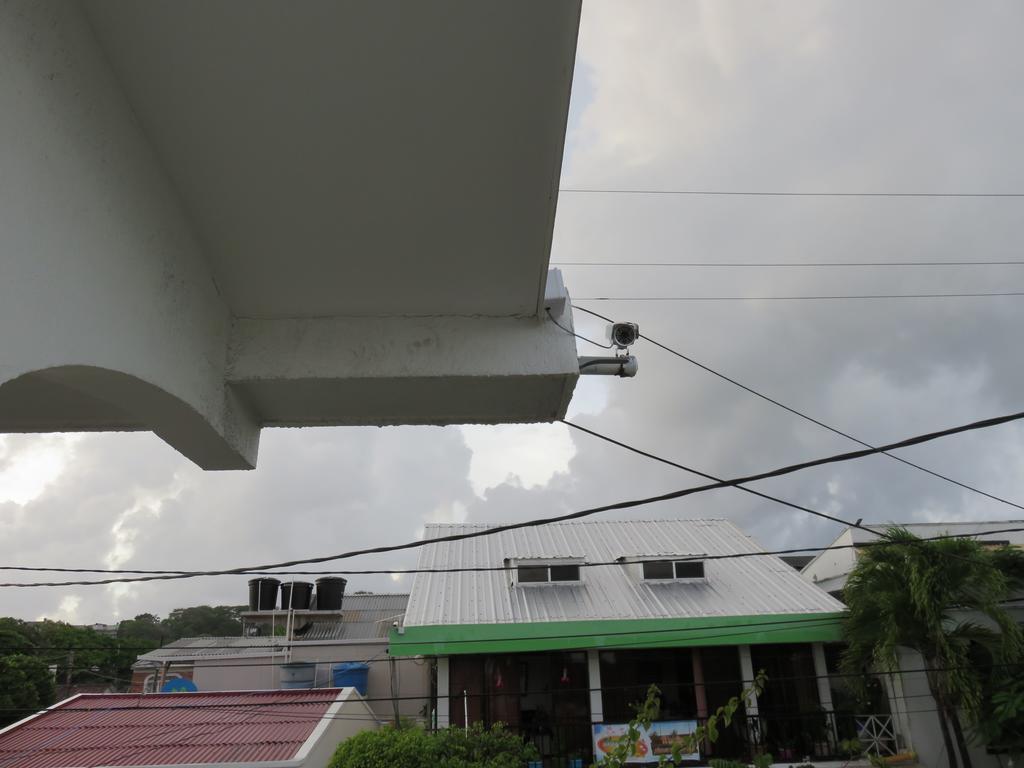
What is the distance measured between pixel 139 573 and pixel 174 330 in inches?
134

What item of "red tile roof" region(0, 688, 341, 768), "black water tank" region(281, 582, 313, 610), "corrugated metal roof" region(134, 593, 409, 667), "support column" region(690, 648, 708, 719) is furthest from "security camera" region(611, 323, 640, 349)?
"black water tank" region(281, 582, 313, 610)

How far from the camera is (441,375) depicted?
3318 millimetres

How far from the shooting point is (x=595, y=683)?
14.0 metres

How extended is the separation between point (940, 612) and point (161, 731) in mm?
13697

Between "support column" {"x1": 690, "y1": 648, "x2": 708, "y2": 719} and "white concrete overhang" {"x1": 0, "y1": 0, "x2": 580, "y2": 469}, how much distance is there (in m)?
12.5

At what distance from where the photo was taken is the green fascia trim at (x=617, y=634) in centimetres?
1285

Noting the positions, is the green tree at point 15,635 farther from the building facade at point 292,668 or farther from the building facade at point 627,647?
the building facade at point 627,647

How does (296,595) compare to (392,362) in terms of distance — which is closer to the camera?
(392,362)

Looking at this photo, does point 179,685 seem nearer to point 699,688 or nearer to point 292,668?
point 292,668

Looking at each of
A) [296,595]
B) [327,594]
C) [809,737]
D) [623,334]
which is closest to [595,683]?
[809,737]

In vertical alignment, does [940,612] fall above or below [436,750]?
above

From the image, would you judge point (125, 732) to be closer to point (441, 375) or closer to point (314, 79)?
point (441, 375)

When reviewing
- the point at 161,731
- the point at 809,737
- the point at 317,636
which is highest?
the point at 317,636

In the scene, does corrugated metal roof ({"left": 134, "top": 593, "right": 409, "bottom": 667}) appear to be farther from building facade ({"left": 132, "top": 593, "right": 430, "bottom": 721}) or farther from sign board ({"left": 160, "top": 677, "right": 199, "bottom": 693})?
sign board ({"left": 160, "top": 677, "right": 199, "bottom": 693})
